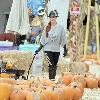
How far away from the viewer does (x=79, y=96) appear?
4305 mm

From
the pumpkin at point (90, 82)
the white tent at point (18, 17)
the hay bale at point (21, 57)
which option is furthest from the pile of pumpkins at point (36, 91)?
the white tent at point (18, 17)

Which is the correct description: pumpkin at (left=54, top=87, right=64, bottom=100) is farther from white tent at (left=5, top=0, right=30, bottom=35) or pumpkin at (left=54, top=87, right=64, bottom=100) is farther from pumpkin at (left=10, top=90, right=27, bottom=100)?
white tent at (left=5, top=0, right=30, bottom=35)

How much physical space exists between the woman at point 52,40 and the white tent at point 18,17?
1.19m

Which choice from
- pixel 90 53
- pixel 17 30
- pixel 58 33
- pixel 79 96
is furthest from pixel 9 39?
pixel 79 96

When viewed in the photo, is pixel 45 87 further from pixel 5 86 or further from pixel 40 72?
pixel 40 72

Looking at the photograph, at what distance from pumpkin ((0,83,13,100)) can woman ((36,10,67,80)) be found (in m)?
5.34

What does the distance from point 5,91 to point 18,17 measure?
690 cm

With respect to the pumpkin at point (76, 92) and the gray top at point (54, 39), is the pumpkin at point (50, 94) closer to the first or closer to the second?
the pumpkin at point (76, 92)

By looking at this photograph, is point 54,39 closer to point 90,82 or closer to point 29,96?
point 90,82

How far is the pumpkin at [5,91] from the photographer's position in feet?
12.2

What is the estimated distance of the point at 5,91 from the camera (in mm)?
3736

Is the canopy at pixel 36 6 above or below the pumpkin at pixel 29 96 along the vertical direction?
above

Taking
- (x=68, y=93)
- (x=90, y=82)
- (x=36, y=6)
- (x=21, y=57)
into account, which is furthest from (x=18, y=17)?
(x=68, y=93)

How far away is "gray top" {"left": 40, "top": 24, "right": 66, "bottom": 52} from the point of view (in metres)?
9.21
